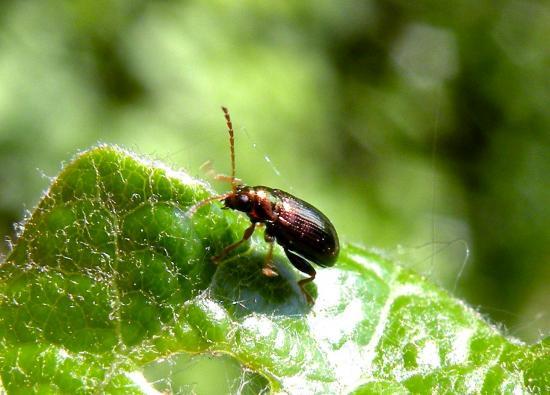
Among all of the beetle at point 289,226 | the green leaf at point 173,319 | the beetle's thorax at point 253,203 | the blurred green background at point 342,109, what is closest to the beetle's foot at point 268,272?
the beetle at point 289,226

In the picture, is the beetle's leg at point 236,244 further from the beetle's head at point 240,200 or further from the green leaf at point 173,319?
the beetle's head at point 240,200

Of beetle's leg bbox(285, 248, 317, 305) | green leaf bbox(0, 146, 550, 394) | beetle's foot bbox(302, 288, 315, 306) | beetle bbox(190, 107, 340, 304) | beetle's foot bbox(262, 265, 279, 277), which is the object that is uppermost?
beetle bbox(190, 107, 340, 304)

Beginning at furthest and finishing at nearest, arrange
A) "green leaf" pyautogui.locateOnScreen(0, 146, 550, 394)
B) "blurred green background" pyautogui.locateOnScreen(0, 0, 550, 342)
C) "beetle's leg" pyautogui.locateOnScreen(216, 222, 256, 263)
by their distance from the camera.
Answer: "blurred green background" pyautogui.locateOnScreen(0, 0, 550, 342), "beetle's leg" pyautogui.locateOnScreen(216, 222, 256, 263), "green leaf" pyautogui.locateOnScreen(0, 146, 550, 394)

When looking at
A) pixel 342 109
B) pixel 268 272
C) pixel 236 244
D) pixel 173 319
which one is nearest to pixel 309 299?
pixel 268 272

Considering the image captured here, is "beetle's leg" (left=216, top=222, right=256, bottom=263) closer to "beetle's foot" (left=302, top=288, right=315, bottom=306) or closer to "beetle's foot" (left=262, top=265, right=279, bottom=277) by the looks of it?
"beetle's foot" (left=262, top=265, right=279, bottom=277)

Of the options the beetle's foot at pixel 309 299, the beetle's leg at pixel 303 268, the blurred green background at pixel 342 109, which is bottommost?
the beetle's foot at pixel 309 299

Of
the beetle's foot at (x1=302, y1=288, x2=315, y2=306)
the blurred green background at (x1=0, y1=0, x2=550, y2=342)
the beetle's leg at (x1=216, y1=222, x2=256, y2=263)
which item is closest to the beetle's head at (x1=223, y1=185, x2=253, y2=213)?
the beetle's leg at (x1=216, y1=222, x2=256, y2=263)
